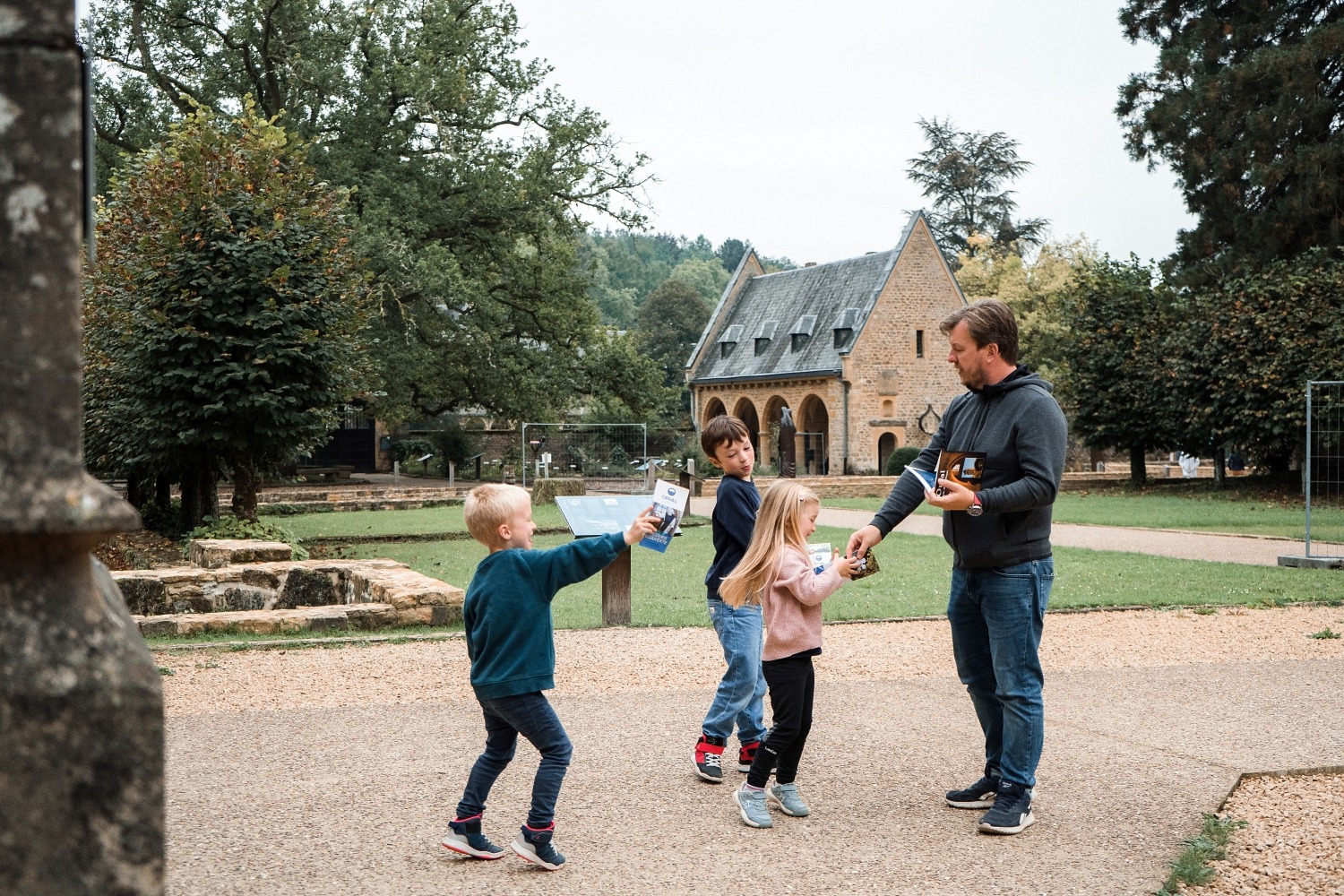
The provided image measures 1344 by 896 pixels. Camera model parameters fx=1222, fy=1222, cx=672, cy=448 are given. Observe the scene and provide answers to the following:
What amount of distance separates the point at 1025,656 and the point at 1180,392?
29906 mm

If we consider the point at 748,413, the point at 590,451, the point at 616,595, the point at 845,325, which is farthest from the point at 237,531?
the point at 748,413

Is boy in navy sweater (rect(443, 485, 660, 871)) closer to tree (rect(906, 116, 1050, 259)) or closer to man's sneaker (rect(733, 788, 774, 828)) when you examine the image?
man's sneaker (rect(733, 788, 774, 828))

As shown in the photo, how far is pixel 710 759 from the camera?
17.8ft

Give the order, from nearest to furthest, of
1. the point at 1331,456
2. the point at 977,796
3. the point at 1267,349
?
the point at 977,796
the point at 1331,456
the point at 1267,349

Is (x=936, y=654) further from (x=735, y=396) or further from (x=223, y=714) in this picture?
(x=735, y=396)

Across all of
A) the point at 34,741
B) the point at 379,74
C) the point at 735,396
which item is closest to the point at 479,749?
the point at 34,741

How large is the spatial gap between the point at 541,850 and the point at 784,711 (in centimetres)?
112

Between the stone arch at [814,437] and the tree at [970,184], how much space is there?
19.5 m

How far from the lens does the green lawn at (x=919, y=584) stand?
11312 millimetres

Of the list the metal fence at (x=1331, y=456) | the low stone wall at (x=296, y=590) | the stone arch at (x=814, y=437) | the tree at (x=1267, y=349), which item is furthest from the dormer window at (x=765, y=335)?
the low stone wall at (x=296, y=590)

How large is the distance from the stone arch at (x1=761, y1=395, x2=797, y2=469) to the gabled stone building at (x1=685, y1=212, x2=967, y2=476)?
0.05 m

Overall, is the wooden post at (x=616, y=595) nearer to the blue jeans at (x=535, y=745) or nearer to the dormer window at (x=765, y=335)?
the blue jeans at (x=535, y=745)

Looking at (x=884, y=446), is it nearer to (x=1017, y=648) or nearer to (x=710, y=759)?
(x=710, y=759)

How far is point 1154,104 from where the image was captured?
111ft
